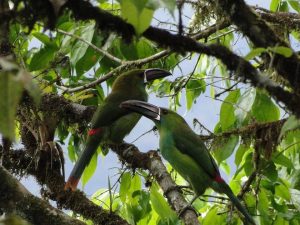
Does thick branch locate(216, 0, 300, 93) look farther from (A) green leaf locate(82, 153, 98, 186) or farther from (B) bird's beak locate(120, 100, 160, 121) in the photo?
(A) green leaf locate(82, 153, 98, 186)

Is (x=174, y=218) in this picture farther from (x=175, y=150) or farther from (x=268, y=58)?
(x=175, y=150)

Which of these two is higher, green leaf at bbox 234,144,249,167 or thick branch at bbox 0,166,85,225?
green leaf at bbox 234,144,249,167

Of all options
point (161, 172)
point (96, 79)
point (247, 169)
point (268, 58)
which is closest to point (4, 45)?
point (96, 79)

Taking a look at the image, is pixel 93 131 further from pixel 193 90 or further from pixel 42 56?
pixel 42 56

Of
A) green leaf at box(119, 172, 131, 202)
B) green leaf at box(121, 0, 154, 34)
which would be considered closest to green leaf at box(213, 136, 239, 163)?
green leaf at box(119, 172, 131, 202)

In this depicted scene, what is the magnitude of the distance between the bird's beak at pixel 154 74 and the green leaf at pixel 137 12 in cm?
299

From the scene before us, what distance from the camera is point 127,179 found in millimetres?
3287

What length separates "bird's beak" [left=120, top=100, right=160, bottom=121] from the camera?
11.8 feet

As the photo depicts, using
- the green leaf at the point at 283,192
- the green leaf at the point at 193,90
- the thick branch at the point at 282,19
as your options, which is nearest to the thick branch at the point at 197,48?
the green leaf at the point at 283,192

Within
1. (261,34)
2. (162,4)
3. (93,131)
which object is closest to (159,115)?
(93,131)

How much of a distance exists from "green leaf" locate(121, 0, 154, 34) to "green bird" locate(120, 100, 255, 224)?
2.60 meters

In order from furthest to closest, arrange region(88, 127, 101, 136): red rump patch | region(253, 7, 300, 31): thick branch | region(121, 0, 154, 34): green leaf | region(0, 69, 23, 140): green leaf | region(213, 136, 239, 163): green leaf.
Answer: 1. region(88, 127, 101, 136): red rump patch
2. region(253, 7, 300, 31): thick branch
3. region(213, 136, 239, 163): green leaf
4. region(121, 0, 154, 34): green leaf
5. region(0, 69, 23, 140): green leaf

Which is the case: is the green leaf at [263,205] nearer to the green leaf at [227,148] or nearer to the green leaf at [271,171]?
the green leaf at [271,171]

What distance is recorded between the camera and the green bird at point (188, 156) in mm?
3576
